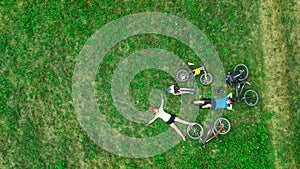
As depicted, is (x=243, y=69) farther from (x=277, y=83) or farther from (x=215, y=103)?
(x=215, y=103)

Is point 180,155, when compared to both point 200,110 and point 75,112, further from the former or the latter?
point 75,112

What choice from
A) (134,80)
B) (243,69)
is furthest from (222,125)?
(134,80)

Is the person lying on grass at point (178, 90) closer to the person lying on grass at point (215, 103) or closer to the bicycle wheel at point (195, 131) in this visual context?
the person lying on grass at point (215, 103)

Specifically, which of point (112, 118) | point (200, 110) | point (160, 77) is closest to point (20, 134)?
point (112, 118)

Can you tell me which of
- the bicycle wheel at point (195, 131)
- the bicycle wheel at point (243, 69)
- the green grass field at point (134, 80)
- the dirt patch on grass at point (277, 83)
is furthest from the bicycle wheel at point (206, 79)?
the dirt patch on grass at point (277, 83)

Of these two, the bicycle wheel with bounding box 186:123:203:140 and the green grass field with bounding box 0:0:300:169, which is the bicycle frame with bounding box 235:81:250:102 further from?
the bicycle wheel with bounding box 186:123:203:140
